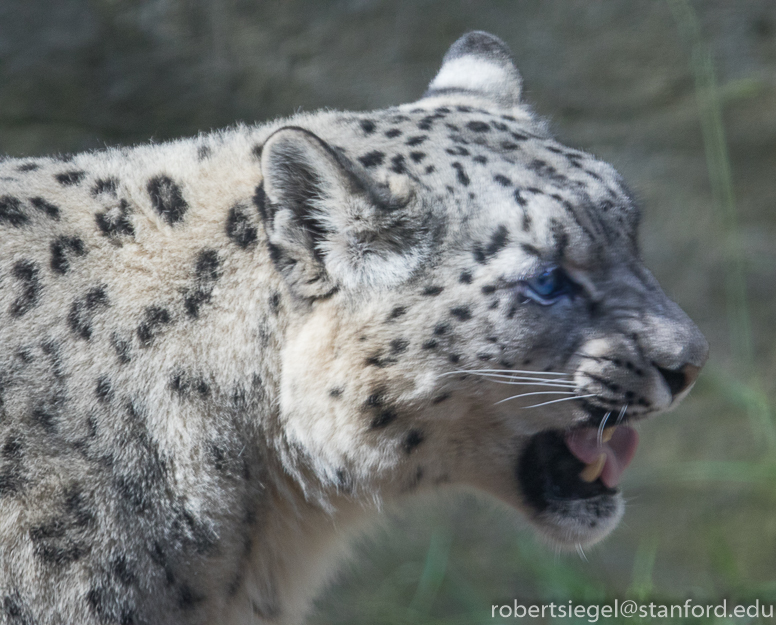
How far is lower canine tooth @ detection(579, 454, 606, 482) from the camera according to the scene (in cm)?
217

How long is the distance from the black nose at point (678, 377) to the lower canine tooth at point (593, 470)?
0.27m

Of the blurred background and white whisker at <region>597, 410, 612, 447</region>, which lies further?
the blurred background

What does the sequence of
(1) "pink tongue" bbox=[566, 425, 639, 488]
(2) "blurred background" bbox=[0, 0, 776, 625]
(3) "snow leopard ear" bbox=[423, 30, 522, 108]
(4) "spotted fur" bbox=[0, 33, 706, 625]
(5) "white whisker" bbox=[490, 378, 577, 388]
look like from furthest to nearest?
(2) "blurred background" bbox=[0, 0, 776, 625] → (3) "snow leopard ear" bbox=[423, 30, 522, 108] → (1) "pink tongue" bbox=[566, 425, 639, 488] → (5) "white whisker" bbox=[490, 378, 577, 388] → (4) "spotted fur" bbox=[0, 33, 706, 625]

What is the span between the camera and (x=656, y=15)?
4.25 meters

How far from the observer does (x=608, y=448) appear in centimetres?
221

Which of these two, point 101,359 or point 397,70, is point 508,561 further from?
point 101,359

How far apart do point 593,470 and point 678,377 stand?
0.36m

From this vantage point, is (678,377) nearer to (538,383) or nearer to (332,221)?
(538,383)

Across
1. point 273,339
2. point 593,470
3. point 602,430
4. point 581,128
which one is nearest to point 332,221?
point 273,339

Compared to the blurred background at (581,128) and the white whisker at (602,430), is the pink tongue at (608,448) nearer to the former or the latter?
the white whisker at (602,430)

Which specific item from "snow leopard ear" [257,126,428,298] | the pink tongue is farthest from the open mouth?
"snow leopard ear" [257,126,428,298]

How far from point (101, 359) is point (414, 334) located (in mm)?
703

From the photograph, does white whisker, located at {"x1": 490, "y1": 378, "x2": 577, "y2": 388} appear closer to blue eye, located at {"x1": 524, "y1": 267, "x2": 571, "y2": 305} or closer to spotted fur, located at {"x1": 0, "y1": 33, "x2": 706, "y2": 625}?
spotted fur, located at {"x1": 0, "y1": 33, "x2": 706, "y2": 625}

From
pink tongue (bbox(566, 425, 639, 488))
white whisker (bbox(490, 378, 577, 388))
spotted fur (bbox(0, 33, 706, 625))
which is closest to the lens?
spotted fur (bbox(0, 33, 706, 625))
